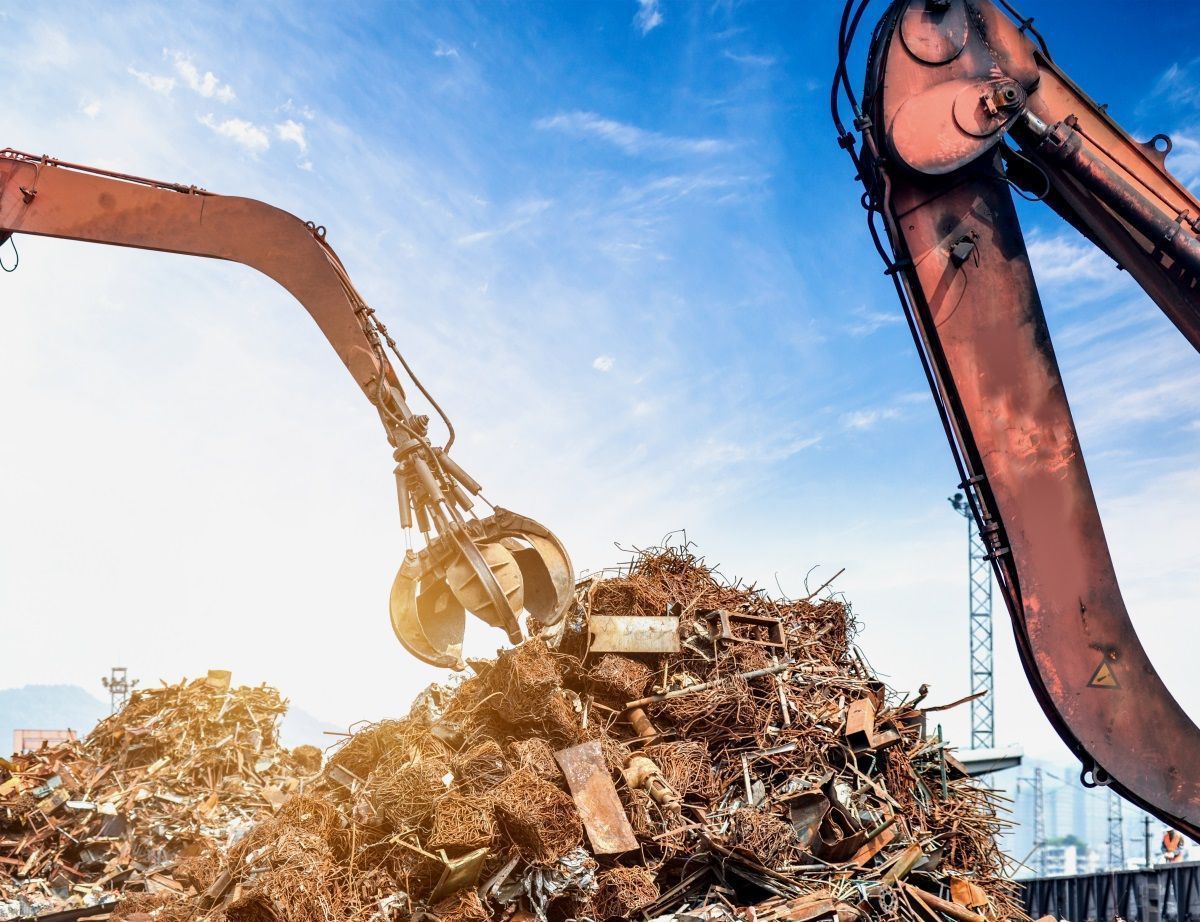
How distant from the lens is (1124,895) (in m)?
15.7

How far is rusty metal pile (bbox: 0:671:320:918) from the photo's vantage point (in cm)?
999

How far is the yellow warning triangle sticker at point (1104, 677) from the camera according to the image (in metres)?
5.09

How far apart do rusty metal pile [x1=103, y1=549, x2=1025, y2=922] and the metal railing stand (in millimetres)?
8304

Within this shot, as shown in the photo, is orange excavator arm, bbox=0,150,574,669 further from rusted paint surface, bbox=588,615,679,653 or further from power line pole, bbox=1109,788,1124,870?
power line pole, bbox=1109,788,1124,870

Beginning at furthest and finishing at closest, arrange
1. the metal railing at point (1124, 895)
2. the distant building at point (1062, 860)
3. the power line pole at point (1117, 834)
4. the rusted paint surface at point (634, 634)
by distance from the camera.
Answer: the distant building at point (1062, 860), the power line pole at point (1117, 834), the metal railing at point (1124, 895), the rusted paint surface at point (634, 634)

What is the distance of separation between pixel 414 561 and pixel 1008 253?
13.9ft

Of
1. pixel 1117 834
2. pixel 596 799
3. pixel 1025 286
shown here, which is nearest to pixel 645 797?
pixel 596 799

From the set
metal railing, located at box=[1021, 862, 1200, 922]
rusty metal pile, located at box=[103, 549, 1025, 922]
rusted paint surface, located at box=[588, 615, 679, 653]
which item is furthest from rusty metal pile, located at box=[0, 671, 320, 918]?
metal railing, located at box=[1021, 862, 1200, 922]

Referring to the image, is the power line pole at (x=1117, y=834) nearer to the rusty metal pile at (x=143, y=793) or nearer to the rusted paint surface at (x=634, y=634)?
the rusted paint surface at (x=634, y=634)

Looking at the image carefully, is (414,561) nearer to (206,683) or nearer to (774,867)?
(774,867)

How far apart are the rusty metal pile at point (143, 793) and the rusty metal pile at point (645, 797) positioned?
142 cm

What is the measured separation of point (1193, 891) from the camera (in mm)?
14820

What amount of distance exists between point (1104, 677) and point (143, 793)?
10.2 m

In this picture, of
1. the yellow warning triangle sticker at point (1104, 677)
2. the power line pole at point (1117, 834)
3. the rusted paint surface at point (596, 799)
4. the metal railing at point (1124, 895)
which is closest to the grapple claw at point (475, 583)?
the rusted paint surface at point (596, 799)
